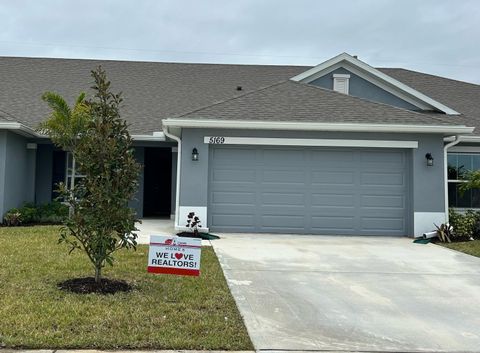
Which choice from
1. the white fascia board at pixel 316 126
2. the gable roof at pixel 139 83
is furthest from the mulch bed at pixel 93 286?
the gable roof at pixel 139 83

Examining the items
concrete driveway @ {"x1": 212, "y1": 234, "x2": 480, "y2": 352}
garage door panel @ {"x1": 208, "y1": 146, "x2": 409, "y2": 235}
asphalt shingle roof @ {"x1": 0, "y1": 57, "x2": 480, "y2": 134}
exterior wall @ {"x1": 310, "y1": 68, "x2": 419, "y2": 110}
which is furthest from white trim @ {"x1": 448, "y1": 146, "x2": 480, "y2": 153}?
concrete driveway @ {"x1": 212, "y1": 234, "x2": 480, "y2": 352}

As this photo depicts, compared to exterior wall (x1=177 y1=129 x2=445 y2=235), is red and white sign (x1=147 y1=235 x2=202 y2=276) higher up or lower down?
lower down

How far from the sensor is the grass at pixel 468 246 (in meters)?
10.2

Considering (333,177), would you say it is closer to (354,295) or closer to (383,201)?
(383,201)

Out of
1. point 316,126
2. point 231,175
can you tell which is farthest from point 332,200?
point 231,175

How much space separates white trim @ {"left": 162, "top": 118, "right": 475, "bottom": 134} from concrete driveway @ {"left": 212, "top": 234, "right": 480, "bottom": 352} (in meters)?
3.05

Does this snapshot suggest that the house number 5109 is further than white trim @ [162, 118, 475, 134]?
Yes

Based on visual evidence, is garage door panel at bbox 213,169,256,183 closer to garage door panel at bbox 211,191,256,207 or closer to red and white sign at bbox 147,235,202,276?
garage door panel at bbox 211,191,256,207

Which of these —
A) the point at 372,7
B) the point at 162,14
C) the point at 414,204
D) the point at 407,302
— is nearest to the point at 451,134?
the point at 414,204

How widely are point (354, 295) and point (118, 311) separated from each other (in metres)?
3.24

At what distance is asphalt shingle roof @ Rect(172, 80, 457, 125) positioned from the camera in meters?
12.1

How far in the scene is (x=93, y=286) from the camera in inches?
244

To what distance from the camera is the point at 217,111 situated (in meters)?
12.3

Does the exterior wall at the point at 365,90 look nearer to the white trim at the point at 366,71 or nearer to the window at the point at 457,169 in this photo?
the white trim at the point at 366,71
